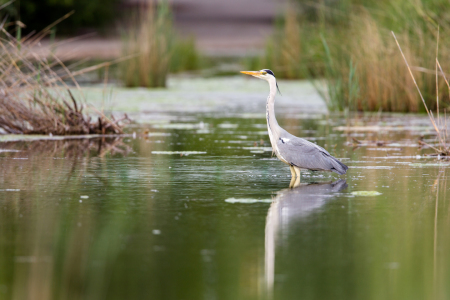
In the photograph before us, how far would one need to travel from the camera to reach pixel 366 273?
326 centimetres

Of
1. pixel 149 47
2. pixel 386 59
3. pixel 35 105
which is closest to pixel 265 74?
pixel 35 105

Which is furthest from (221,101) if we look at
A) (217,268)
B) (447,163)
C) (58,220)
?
(217,268)

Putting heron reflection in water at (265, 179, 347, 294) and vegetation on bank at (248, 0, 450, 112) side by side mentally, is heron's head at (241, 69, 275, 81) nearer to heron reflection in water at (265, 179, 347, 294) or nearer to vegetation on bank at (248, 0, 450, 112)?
heron reflection in water at (265, 179, 347, 294)

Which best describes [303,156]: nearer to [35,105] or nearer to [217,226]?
[217,226]

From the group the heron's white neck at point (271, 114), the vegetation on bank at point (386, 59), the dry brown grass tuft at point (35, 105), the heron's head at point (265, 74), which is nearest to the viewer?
the heron's white neck at point (271, 114)

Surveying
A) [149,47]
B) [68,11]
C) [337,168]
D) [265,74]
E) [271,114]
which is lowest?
[337,168]

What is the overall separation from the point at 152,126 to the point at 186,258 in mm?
7454

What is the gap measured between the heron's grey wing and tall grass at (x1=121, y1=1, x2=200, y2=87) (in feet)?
34.6

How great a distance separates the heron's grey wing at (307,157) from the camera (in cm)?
581

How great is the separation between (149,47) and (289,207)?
39.9ft

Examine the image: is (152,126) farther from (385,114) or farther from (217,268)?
(217,268)

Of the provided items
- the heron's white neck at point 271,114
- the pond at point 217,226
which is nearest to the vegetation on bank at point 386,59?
the pond at point 217,226

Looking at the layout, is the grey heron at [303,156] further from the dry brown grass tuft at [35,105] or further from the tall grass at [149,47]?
the tall grass at [149,47]

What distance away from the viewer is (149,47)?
645 inches
